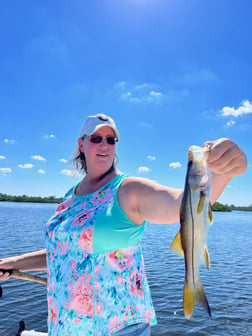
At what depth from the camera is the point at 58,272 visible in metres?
2.33

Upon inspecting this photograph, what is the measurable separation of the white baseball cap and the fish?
4.10 ft

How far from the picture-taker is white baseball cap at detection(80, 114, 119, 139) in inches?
106

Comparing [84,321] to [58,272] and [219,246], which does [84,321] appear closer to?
[58,272]

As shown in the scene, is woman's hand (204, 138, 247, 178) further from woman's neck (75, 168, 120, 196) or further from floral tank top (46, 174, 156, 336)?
woman's neck (75, 168, 120, 196)

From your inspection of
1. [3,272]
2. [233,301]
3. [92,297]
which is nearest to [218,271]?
[233,301]

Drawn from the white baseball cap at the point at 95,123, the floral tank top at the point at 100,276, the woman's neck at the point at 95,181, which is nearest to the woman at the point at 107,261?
the floral tank top at the point at 100,276

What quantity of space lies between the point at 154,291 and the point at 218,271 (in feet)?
14.6

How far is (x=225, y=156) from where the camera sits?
158 centimetres

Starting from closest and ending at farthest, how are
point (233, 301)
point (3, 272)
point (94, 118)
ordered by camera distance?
point (94, 118) < point (3, 272) < point (233, 301)

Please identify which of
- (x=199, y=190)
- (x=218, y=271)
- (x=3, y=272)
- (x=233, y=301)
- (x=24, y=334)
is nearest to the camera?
(x=199, y=190)

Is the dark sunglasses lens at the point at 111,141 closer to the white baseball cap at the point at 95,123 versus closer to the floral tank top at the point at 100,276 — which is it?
the white baseball cap at the point at 95,123

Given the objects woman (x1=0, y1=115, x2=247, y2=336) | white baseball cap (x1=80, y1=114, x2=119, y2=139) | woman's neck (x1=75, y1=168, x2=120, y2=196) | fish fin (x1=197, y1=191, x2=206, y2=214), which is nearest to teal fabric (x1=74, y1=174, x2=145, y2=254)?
woman (x1=0, y1=115, x2=247, y2=336)

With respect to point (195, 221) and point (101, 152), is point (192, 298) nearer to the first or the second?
point (195, 221)

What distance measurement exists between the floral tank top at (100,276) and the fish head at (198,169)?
70 cm
